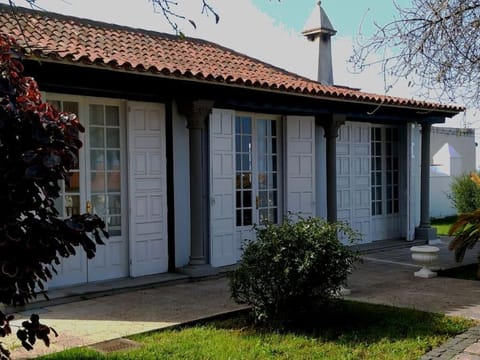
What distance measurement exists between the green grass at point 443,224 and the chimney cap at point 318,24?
6088 mm

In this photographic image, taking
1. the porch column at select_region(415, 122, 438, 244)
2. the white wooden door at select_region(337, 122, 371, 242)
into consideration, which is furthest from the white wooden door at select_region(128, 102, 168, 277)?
the porch column at select_region(415, 122, 438, 244)

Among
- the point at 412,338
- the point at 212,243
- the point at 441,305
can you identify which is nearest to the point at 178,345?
the point at 412,338

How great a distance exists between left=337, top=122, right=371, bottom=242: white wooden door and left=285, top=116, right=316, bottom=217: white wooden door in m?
Result: 1.19

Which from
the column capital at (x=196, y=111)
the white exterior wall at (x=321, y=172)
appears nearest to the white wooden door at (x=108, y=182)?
the column capital at (x=196, y=111)

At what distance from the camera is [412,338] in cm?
553

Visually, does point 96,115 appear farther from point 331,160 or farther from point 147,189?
point 331,160

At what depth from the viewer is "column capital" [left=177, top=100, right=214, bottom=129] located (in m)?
8.82

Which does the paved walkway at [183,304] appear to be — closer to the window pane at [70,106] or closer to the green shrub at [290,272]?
the green shrub at [290,272]

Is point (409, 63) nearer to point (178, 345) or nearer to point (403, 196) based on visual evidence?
point (178, 345)

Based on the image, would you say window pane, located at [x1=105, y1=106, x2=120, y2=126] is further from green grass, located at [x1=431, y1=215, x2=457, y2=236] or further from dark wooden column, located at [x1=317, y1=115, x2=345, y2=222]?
green grass, located at [x1=431, y1=215, x2=457, y2=236]

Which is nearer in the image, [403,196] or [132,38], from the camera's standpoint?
[132,38]

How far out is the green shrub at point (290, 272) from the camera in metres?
5.73

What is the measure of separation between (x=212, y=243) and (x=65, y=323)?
3512 mm

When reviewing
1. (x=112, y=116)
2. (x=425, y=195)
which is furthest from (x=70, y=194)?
(x=425, y=195)
